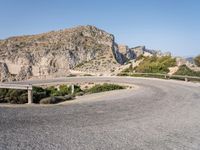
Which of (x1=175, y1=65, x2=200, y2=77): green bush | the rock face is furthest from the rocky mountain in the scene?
(x1=175, y1=65, x2=200, y2=77): green bush

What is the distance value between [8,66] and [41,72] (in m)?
14.5

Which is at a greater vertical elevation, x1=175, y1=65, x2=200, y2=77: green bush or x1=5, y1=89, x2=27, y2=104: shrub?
x1=175, y1=65, x2=200, y2=77: green bush

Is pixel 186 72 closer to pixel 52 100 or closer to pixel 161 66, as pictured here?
pixel 161 66

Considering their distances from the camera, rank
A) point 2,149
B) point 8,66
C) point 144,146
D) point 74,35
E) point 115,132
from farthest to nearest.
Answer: point 74,35, point 8,66, point 115,132, point 144,146, point 2,149

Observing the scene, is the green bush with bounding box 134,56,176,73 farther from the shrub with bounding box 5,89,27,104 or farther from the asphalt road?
the asphalt road

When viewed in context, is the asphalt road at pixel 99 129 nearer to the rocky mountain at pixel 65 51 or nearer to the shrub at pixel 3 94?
the shrub at pixel 3 94

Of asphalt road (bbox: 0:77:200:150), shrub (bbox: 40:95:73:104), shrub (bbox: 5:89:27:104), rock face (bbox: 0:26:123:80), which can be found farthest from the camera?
rock face (bbox: 0:26:123:80)

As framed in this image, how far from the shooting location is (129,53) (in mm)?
136625

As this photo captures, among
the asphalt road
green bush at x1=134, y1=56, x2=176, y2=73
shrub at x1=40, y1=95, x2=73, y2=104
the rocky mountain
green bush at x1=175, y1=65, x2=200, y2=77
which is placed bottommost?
shrub at x1=40, y1=95, x2=73, y2=104

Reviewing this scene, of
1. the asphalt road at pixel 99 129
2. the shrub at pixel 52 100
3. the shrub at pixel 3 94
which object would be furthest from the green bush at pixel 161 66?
the asphalt road at pixel 99 129

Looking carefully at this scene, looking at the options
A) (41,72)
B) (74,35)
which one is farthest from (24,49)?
(41,72)

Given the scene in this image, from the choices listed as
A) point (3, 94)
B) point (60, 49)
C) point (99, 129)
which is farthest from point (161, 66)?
point (60, 49)

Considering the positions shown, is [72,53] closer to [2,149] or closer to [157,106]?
[157,106]

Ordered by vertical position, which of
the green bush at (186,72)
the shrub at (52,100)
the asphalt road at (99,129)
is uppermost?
the green bush at (186,72)
